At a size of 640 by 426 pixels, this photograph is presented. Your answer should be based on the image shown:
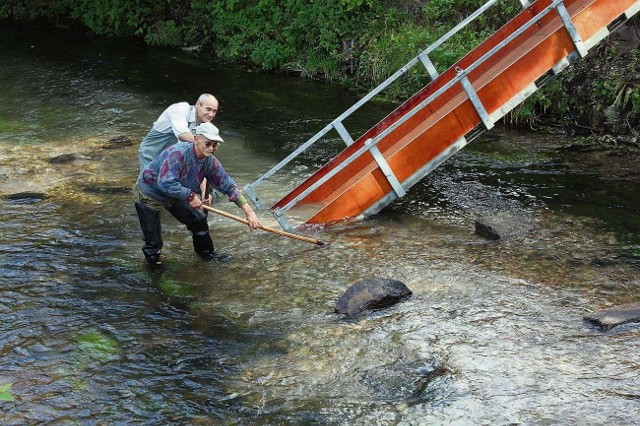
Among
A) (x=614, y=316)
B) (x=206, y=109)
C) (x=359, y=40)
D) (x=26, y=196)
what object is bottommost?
(x=614, y=316)

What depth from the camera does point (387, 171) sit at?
11.0 m

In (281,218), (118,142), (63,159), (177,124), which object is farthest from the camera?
(118,142)

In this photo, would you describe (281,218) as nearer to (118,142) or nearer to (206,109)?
(206,109)

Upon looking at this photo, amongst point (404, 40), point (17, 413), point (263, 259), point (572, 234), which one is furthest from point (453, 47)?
point (17, 413)

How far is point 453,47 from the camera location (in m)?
15.9

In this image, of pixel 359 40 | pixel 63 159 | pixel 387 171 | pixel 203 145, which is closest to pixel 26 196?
pixel 63 159

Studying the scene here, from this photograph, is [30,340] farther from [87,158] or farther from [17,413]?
[87,158]

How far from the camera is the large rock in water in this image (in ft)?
27.8

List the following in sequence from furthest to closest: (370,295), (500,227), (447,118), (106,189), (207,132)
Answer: (106,189), (447,118), (500,227), (207,132), (370,295)

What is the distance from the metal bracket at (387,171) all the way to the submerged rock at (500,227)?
114 cm

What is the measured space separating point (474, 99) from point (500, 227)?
178 cm

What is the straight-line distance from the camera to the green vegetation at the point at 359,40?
14297mm

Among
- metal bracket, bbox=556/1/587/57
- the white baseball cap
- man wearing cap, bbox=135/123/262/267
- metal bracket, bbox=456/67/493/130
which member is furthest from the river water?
metal bracket, bbox=556/1/587/57

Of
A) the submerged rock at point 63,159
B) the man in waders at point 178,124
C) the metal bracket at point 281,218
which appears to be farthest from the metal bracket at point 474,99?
the submerged rock at point 63,159
